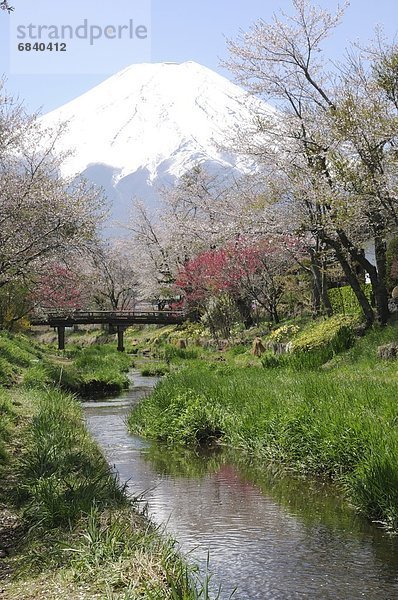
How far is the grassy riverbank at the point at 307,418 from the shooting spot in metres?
7.19

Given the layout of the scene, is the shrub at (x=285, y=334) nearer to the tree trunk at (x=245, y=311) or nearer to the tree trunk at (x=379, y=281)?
the tree trunk at (x=379, y=281)

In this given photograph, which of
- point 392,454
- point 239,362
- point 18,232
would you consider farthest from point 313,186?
point 392,454

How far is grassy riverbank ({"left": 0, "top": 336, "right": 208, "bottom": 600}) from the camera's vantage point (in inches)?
169

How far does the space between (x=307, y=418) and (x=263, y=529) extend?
2517 millimetres

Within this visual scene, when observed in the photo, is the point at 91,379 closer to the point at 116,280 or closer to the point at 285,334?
the point at 285,334

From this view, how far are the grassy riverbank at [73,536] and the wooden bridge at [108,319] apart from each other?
27993 millimetres

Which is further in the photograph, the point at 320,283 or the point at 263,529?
the point at 320,283

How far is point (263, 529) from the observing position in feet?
22.7

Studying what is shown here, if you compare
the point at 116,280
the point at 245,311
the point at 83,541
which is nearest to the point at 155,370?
the point at 245,311

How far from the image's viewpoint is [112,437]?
12.4 meters

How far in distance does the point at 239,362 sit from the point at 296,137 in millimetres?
6078

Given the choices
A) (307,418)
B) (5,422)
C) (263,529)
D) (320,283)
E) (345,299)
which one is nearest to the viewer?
(263,529)

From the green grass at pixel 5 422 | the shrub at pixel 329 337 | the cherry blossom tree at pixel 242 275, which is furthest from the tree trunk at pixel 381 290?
the green grass at pixel 5 422

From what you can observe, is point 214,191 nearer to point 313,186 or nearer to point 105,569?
point 313,186
